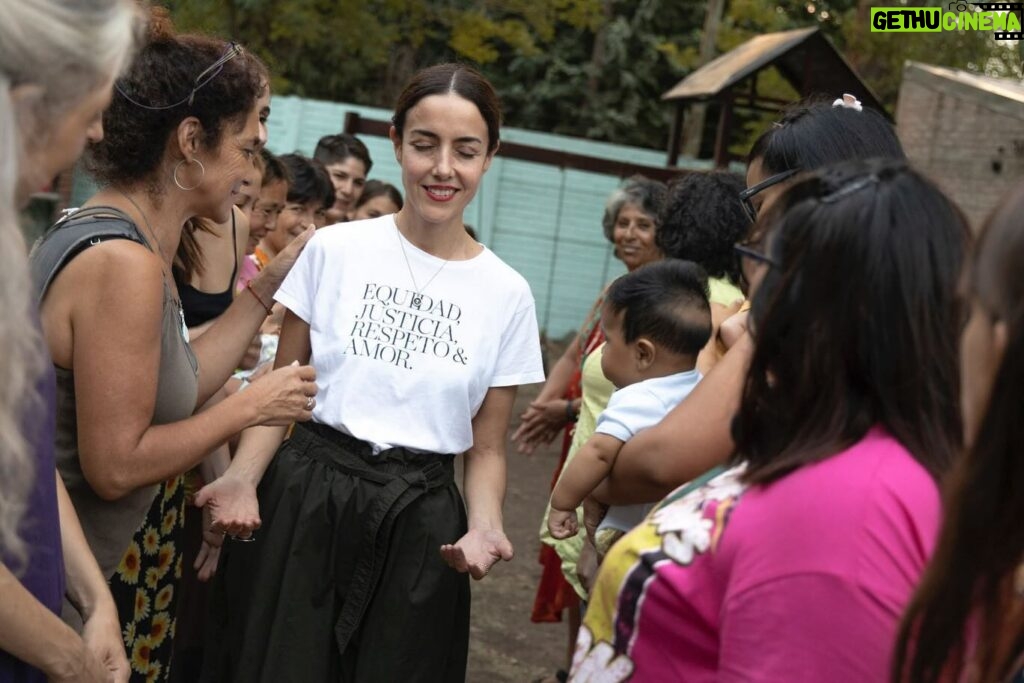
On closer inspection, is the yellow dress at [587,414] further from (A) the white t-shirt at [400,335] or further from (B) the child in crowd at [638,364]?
(A) the white t-shirt at [400,335]

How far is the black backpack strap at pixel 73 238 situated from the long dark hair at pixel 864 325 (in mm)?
1464

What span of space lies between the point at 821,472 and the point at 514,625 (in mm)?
4524

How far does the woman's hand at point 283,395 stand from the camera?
2695 mm

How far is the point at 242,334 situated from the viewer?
124 inches

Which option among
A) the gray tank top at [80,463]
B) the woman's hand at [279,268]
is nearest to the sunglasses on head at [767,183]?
the woman's hand at [279,268]

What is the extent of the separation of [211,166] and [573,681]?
153 cm

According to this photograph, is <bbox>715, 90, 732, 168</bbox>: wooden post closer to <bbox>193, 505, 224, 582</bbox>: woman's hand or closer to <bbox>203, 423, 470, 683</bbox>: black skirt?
<bbox>193, 505, 224, 582</bbox>: woman's hand

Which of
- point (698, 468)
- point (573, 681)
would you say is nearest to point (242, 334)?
point (698, 468)

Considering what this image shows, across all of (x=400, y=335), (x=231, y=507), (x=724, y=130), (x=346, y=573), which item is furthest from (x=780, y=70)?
(x=231, y=507)

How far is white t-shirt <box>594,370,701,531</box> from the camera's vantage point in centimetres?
319

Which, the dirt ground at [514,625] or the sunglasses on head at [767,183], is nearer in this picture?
the sunglasses on head at [767,183]

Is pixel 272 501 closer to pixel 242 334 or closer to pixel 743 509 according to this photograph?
pixel 242 334

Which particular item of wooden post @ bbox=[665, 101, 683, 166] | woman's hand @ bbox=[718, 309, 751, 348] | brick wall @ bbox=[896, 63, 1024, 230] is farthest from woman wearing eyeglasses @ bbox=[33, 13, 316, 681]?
wooden post @ bbox=[665, 101, 683, 166]

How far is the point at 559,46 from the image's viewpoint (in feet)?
67.3
